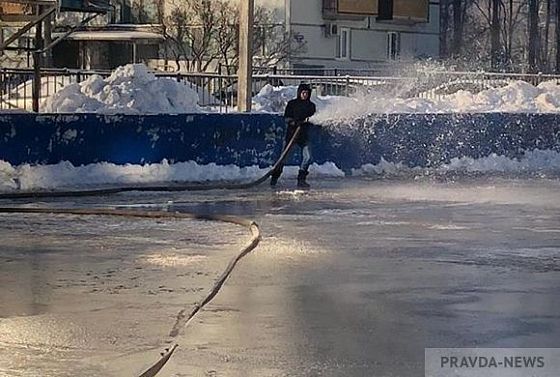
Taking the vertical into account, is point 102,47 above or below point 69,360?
above

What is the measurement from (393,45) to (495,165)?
33.1 metres

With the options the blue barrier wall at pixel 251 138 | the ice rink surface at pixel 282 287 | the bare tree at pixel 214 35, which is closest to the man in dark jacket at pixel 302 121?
the blue barrier wall at pixel 251 138

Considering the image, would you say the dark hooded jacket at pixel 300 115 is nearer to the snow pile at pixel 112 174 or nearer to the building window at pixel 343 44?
the snow pile at pixel 112 174

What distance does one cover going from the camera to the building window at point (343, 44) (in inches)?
2213

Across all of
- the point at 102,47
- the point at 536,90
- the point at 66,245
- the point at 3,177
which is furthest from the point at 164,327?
the point at 102,47

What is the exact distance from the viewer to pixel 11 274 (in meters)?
11.8

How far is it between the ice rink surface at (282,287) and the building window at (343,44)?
3794cm

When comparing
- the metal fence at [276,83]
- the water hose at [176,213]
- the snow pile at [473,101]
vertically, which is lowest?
the water hose at [176,213]

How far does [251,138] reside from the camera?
23766mm

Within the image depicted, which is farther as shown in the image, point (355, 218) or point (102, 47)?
point (102, 47)

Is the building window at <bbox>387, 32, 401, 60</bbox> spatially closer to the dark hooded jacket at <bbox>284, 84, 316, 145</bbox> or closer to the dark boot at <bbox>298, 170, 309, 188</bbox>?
the dark hooded jacket at <bbox>284, 84, 316, 145</bbox>

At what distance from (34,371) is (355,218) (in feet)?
30.6

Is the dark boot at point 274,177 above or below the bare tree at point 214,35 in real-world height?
below

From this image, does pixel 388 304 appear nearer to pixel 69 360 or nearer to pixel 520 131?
pixel 69 360
